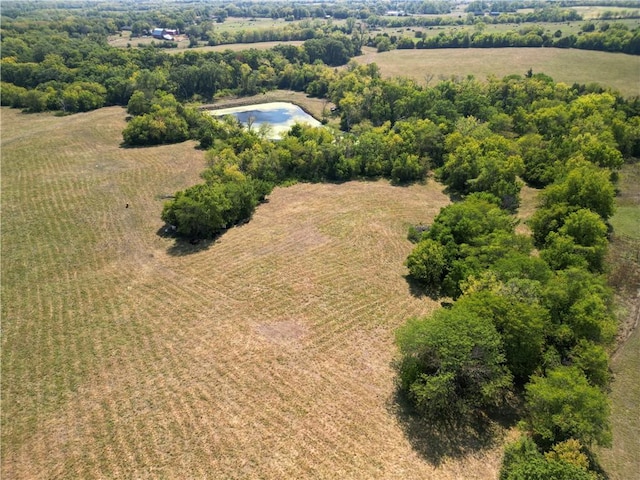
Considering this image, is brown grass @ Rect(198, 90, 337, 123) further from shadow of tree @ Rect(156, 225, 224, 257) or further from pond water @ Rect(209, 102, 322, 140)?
shadow of tree @ Rect(156, 225, 224, 257)

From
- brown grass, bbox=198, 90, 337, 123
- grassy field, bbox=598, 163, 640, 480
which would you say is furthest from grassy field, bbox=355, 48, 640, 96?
grassy field, bbox=598, 163, 640, 480

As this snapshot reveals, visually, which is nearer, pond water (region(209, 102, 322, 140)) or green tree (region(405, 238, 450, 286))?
green tree (region(405, 238, 450, 286))

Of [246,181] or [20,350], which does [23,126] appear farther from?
[20,350]

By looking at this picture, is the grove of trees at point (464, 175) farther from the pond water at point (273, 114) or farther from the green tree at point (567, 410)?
the pond water at point (273, 114)

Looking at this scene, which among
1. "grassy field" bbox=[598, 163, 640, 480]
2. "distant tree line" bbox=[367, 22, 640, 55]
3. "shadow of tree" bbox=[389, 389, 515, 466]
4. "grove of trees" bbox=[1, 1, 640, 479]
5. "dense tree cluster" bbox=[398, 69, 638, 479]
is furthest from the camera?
"distant tree line" bbox=[367, 22, 640, 55]

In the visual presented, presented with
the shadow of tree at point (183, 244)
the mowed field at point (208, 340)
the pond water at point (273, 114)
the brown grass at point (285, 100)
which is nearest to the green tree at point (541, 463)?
the mowed field at point (208, 340)

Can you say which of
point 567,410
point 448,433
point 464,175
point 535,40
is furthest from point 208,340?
point 535,40
